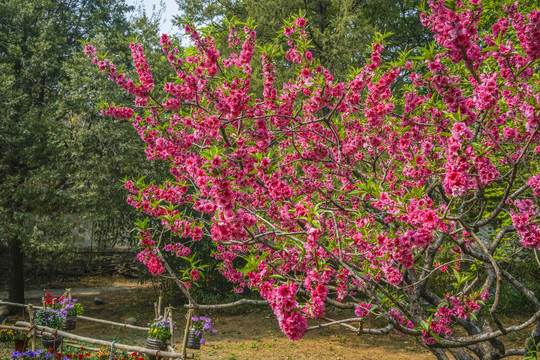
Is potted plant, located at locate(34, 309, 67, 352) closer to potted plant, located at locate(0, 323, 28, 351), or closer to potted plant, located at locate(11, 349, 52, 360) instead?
potted plant, located at locate(11, 349, 52, 360)

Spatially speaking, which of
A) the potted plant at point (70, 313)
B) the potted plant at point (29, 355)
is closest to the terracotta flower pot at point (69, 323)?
the potted plant at point (70, 313)

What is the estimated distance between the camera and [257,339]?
768cm

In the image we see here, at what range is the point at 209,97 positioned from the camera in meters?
3.57

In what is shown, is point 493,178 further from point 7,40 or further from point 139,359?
point 7,40

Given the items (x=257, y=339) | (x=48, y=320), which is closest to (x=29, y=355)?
(x=48, y=320)

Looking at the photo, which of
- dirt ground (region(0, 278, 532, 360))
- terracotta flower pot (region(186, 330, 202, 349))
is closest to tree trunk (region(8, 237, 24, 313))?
dirt ground (region(0, 278, 532, 360))

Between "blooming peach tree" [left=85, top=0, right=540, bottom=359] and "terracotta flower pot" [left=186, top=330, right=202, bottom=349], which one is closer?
"blooming peach tree" [left=85, top=0, right=540, bottom=359]

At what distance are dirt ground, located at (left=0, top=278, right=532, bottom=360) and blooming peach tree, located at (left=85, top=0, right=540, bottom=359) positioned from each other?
10.2 ft

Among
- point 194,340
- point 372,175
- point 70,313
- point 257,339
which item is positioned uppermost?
point 372,175

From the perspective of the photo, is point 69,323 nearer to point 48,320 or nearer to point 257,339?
point 48,320

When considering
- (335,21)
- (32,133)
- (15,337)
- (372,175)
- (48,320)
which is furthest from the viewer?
(335,21)

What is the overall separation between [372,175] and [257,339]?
5187mm

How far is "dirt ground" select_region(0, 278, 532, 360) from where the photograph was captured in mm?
6805

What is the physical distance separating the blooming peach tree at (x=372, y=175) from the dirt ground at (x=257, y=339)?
3118 mm
